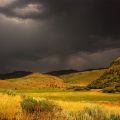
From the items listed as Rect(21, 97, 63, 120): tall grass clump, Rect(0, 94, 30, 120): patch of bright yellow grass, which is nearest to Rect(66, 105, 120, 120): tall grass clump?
Rect(21, 97, 63, 120): tall grass clump

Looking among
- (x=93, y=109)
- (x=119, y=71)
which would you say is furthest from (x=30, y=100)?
(x=119, y=71)

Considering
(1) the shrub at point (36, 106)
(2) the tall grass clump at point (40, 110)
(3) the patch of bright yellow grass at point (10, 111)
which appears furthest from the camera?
(1) the shrub at point (36, 106)

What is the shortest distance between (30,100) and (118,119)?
470 centimetres

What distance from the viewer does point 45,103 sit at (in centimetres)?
1877

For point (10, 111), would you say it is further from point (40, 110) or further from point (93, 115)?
point (93, 115)

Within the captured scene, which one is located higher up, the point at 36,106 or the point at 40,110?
the point at 36,106

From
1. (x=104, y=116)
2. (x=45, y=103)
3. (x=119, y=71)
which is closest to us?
(x=45, y=103)

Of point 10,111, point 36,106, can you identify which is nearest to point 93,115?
point 36,106

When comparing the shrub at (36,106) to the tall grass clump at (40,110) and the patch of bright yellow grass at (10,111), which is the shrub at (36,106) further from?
the patch of bright yellow grass at (10,111)

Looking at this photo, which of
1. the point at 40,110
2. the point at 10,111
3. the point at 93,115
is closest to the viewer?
the point at 10,111

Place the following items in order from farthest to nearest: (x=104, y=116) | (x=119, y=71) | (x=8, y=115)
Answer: (x=119, y=71)
(x=104, y=116)
(x=8, y=115)

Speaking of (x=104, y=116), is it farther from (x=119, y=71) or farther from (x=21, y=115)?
(x=119, y=71)

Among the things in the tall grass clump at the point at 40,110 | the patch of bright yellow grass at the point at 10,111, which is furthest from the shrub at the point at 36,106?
the patch of bright yellow grass at the point at 10,111

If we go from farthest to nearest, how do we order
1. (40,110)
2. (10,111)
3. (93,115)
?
(93,115), (40,110), (10,111)
